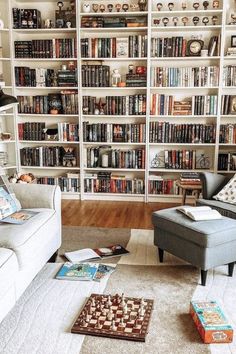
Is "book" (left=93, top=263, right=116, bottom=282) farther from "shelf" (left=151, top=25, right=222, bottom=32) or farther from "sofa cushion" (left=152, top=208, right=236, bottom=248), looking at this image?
"shelf" (left=151, top=25, right=222, bottom=32)

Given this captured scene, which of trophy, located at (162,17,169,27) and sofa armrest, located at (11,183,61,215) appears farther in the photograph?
trophy, located at (162,17,169,27)

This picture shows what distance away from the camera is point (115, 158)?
4.67 metres

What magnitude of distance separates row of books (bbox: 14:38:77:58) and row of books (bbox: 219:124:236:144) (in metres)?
1.92

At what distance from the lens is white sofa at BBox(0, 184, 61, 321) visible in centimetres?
212

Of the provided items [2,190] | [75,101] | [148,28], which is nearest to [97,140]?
[75,101]

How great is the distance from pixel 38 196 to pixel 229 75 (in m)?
2.64

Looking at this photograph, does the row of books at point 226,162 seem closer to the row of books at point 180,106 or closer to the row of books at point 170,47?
the row of books at point 180,106

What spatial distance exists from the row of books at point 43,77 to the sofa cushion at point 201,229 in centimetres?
239

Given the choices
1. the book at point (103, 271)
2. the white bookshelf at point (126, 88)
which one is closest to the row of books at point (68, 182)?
the white bookshelf at point (126, 88)

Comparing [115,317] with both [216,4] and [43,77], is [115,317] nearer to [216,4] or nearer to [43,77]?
[43,77]

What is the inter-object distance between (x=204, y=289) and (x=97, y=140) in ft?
8.36

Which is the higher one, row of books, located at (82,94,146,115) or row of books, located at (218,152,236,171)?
row of books, located at (82,94,146,115)

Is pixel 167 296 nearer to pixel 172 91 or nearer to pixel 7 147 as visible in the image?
pixel 172 91

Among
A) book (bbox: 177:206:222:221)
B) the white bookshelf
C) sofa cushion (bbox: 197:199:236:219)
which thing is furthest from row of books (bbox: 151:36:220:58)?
book (bbox: 177:206:222:221)
